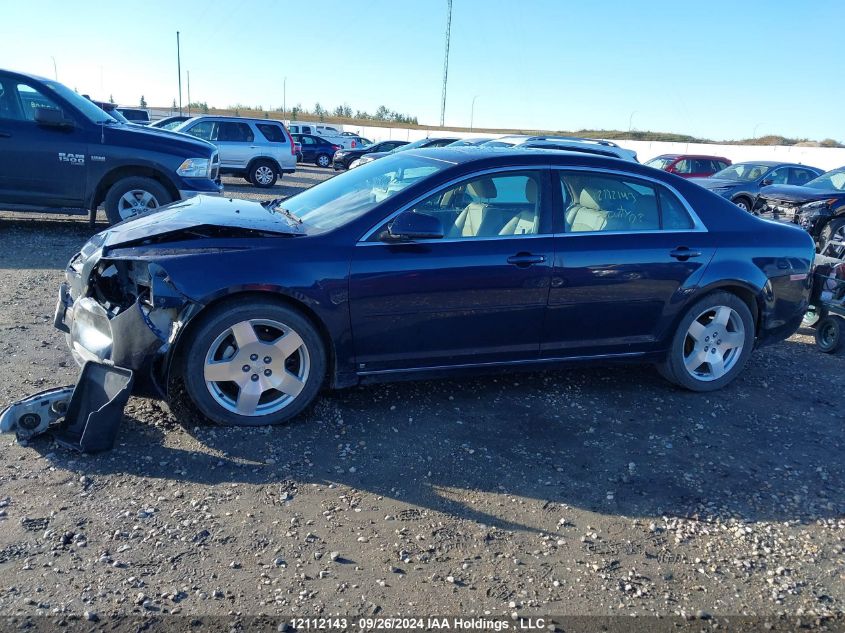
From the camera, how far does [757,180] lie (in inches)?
630

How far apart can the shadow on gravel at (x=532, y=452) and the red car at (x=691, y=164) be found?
15.9 meters

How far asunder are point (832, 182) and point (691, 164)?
6628mm

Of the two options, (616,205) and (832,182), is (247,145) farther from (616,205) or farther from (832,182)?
(616,205)

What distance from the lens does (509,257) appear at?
4191 millimetres

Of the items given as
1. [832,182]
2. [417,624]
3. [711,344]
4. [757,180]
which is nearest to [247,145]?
[757,180]

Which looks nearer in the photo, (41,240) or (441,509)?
(441,509)

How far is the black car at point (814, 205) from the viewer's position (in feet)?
40.1

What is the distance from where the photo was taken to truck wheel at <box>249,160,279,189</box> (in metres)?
17.9

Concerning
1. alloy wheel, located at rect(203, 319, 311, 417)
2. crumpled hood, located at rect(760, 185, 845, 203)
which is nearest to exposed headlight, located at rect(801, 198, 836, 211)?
crumpled hood, located at rect(760, 185, 845, 203)

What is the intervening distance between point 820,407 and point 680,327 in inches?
46.8

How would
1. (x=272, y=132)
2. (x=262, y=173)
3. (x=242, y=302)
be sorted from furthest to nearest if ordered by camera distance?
1. (x=272, y=132)
2. (x=262, y=173)
3. (x=242, y=302)

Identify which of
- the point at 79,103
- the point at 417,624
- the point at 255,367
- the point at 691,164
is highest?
the point at 79,103

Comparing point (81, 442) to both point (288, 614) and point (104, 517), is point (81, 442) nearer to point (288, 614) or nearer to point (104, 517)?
point (104, 517)

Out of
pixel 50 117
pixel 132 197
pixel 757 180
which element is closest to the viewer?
pixel 50 117
